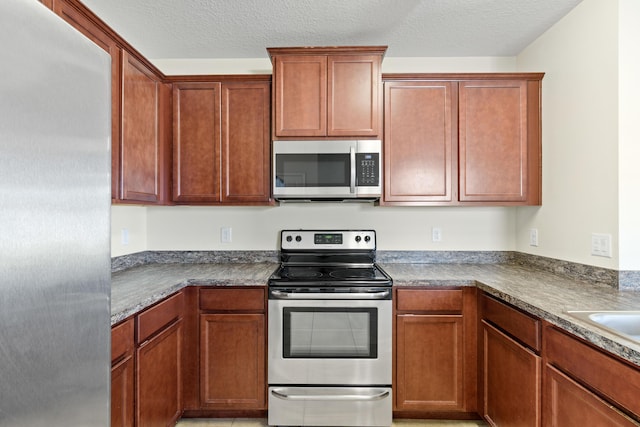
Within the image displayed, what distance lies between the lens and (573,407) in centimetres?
130

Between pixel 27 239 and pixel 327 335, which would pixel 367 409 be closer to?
pixel 327 335

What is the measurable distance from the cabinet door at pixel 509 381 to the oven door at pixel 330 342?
567mm

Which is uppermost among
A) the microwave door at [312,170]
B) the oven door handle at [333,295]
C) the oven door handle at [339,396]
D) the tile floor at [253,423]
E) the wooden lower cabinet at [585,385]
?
the microwave door at [312,170]

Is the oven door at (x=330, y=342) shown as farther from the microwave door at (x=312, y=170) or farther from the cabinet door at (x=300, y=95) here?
the cabinet door at (x=300, y=95)

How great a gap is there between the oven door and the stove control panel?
61 centimetres

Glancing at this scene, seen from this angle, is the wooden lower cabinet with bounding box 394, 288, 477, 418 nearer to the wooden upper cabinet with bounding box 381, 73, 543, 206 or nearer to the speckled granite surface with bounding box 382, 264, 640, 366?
the speckled granite surface with bounding box 382, 264, 640, 366

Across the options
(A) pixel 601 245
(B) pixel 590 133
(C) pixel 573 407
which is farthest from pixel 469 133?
(C) pixel 573 407

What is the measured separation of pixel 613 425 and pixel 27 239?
1638mm

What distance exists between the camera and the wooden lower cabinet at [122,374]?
140cm

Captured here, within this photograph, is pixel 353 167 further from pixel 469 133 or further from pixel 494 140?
pixel 494 140

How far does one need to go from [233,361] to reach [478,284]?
154 cm

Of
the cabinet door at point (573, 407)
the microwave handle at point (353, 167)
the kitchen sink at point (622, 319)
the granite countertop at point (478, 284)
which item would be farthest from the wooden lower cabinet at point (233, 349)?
the kitchen sink at point (622, 319)

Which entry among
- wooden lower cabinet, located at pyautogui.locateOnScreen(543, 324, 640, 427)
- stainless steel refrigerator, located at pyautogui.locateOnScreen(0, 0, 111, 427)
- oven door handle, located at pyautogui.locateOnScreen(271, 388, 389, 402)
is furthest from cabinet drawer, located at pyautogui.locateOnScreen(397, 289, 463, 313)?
stainless steel refrigerator, located at pyautogui.locateOnScreen(0, 0, 111, 427)

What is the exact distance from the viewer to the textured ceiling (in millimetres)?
1995
